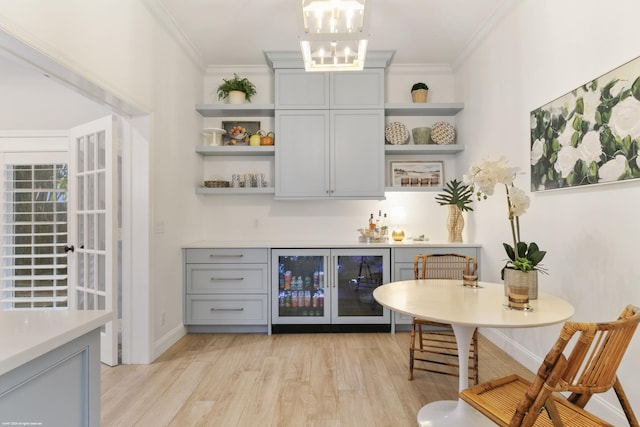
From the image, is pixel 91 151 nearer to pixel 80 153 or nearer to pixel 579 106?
pixel 80 153

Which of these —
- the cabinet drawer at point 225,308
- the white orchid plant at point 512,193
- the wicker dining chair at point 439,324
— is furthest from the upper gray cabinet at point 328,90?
the white orchid plant at point 512,193

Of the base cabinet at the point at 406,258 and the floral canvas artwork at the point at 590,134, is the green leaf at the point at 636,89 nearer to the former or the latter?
the floral canvas artwork at the point at 590,134

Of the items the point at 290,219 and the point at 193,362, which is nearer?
the point at 193,362

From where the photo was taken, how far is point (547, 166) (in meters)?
2.26

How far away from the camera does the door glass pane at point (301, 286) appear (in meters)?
3.33

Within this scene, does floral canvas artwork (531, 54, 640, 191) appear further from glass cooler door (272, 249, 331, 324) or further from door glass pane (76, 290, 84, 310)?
door glass pane (76, 290, 84, 310)

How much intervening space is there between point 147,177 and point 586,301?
3.03 meters

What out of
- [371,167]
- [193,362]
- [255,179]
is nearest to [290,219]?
[255,179]

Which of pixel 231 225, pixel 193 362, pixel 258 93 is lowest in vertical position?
pixel 193 362

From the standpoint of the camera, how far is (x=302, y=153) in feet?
11.7

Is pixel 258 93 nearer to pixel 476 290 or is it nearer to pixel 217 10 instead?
pixel 217 10

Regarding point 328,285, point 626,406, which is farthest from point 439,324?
point 626,406

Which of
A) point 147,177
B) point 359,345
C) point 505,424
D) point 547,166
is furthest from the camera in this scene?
point 359,345

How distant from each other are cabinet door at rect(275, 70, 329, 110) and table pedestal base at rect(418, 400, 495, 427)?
280cm
